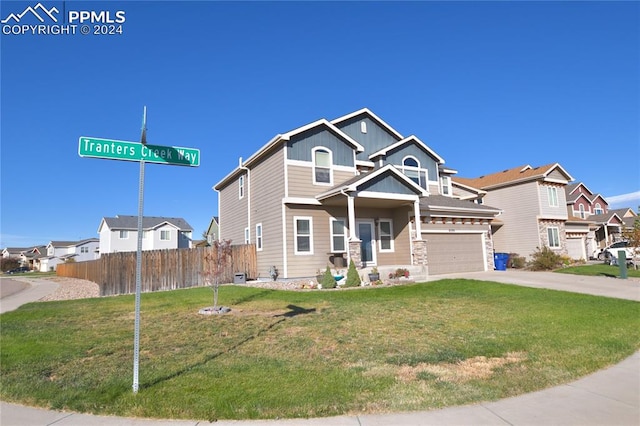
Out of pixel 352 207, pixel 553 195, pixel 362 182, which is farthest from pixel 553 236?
pixel 352 207

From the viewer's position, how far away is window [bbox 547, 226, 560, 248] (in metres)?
25.4

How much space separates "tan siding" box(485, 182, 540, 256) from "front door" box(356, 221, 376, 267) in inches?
525

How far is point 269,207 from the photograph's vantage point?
57.6 feet

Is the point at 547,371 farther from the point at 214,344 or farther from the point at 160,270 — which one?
the point at 160,270

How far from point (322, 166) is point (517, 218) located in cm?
1681

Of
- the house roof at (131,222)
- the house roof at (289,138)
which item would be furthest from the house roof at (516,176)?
the house roof at (131,222)

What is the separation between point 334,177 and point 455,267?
8680mm

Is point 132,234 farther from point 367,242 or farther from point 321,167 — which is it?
point 367,242

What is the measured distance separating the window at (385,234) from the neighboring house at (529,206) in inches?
405

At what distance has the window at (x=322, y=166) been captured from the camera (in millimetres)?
17344

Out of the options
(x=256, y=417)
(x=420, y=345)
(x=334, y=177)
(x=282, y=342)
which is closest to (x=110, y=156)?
(x=256, y=417)

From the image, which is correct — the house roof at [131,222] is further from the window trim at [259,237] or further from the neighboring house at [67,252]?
the window trim at [259,237]

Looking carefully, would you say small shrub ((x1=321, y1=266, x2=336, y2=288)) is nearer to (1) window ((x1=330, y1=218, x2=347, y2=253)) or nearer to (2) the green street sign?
(1) window ((x1=330, y1=218, x2=347, y2=253))

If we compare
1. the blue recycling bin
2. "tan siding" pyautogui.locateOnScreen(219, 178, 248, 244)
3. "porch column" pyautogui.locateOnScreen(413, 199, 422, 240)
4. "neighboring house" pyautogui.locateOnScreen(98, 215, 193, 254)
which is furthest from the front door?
"neighboring house" pyautogui.locateOnScreen(98, 215, 193, 254)
